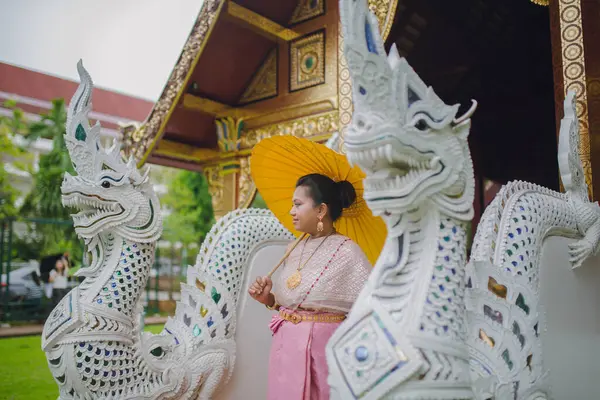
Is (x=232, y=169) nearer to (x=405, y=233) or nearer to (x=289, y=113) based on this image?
(x=289, y=113)

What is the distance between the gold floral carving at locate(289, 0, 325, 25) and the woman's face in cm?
291

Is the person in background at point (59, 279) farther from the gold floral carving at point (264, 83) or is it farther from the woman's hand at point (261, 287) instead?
the woman's hand at point (261, 287)

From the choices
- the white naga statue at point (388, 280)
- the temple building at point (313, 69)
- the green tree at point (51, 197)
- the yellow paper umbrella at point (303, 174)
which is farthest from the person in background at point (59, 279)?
the yellow paper umbrella at point (303, 174)

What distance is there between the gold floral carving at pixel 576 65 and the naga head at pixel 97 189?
2.53 metres

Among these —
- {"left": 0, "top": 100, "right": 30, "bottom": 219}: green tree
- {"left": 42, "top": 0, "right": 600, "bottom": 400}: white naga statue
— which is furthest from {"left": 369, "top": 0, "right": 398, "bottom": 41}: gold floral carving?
{"left": 0, "top": 100, "right": 30, "bottom": 219}: green tree

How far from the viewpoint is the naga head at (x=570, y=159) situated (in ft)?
9.14

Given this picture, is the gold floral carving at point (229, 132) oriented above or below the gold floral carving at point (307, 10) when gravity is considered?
below

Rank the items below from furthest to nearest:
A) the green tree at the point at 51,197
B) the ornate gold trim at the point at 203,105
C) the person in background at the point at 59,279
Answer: the green tree at the point at 51,197, the person in background at the point at 59,279, the ornate gold trim at the point at 203,105

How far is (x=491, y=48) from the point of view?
592 cm

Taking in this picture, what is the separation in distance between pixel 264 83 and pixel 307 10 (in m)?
0.76

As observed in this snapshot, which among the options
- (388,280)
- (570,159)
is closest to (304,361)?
(388,280)

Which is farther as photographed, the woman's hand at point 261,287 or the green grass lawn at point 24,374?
the green grass lawn at point 24,374

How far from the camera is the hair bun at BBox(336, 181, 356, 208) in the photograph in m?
2.25

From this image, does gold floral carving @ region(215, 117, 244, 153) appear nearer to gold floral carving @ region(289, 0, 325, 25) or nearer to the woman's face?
gold floral carving @ region(289, 0, 325, 25)
